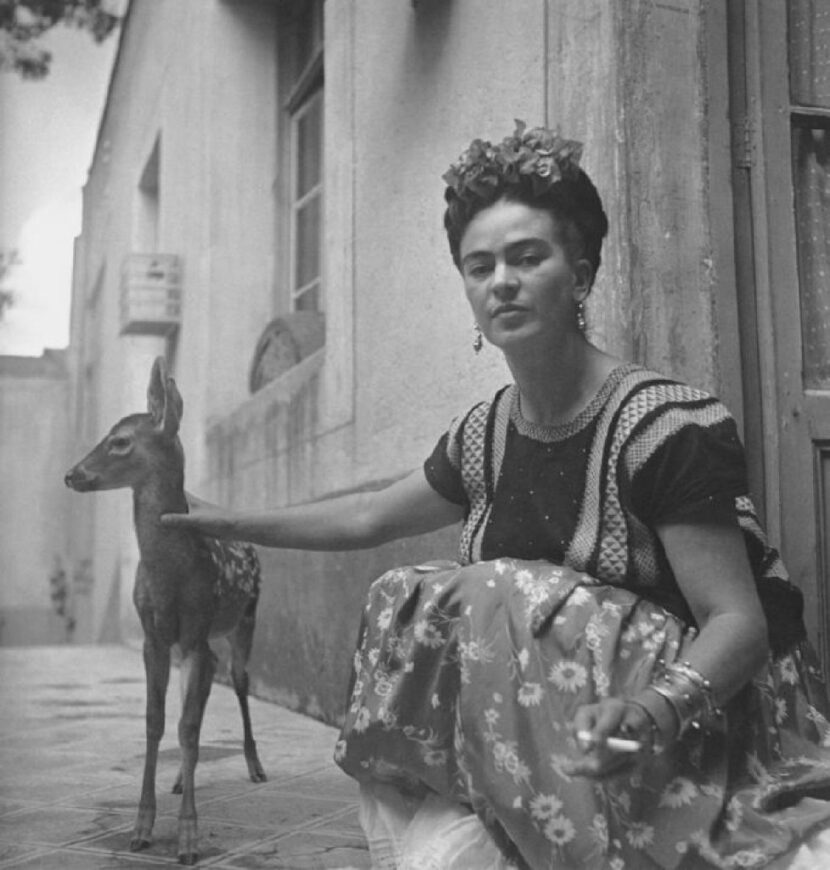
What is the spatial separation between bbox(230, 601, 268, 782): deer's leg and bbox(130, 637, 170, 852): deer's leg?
0.38m

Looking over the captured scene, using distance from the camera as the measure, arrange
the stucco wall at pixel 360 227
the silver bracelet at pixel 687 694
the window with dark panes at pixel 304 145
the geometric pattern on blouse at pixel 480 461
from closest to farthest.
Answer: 1. the silver bracelet at pixel 687 694
2. the geometric pattern on blouse at pixel 480 461
3. the stucco wall at pixel 360 227
4. the window with dark panes at pixel 304 145

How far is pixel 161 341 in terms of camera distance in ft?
9.33

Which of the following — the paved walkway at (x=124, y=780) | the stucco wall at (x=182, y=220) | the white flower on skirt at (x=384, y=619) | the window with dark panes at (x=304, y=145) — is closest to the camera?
the white flower on skirt at (x=384, y=619)

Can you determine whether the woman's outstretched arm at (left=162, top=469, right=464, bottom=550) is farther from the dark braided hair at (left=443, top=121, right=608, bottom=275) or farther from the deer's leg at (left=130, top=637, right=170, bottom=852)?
the dark braided hair at (left=443, top=121, right=608, bottom=275)

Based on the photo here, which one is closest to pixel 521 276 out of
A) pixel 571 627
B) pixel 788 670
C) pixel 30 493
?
pixel 571 627

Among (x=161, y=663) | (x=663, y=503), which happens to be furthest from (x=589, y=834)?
(x=161, y=663)

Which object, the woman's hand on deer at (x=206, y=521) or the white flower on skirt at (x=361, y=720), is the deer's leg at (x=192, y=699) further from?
the white flower on skirt at (x=361, y=720)

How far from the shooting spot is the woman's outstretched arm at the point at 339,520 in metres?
2.22

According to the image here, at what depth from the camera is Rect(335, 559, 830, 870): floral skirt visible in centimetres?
176

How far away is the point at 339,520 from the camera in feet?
7.47

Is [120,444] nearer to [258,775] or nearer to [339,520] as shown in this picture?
[339,520]

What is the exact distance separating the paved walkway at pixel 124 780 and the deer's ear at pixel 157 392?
1.90 feet

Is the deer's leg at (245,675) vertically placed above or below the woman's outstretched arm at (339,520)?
below

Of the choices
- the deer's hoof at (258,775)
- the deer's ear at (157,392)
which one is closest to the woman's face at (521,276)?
the deer's ear at (157,392)
